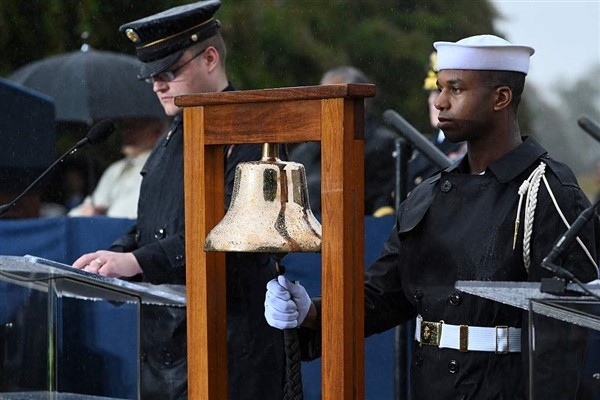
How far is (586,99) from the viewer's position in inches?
299

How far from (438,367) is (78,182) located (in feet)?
17.4

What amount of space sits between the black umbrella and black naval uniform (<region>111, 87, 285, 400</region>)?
2802 millimetres

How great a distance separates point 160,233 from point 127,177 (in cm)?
272

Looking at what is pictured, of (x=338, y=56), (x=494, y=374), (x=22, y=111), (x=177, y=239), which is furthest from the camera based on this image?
(x=338, y=56)

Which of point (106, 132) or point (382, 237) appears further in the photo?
point (382, 237)

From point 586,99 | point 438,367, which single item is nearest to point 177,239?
point 438,367

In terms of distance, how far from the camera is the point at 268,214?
11.1 feet

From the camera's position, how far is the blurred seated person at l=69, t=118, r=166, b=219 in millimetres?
7234

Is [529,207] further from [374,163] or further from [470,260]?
[374,163]

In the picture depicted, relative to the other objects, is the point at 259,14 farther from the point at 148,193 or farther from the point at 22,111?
the point at 148,193

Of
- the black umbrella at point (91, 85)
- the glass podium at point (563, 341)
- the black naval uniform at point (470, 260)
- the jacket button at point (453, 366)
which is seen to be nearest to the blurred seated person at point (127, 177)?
the black umbrella at point (91, 85)

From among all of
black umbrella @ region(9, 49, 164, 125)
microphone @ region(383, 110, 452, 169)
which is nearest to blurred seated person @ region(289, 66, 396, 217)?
microphone @ region(383, 110, 452, 169)

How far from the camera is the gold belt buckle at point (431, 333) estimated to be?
12.2 feet

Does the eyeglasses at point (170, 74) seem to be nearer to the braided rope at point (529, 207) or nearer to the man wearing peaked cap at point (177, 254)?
the man wearing peaked cap at point (177, 254)
